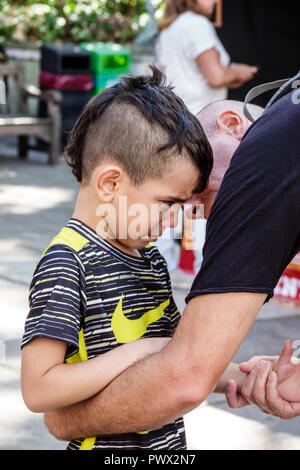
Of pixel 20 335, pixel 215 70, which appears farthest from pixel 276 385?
pixel 215 70

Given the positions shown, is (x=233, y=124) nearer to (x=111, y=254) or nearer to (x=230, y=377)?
(x=111, y=254)

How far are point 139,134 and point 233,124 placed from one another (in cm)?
37

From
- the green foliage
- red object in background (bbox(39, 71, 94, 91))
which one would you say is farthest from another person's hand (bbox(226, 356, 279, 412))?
the green foliage

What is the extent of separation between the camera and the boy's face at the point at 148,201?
5.47 ft

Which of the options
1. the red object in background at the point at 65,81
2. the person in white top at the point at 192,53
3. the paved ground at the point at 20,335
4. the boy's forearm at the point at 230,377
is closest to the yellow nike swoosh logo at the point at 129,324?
the boy's forearm at the point at 230,377

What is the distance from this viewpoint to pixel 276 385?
68.6 inches

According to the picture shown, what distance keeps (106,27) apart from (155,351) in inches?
529

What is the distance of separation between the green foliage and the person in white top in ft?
30.9

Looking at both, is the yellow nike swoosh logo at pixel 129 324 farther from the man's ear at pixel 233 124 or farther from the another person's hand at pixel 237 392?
the man's ear at pixel 233 124

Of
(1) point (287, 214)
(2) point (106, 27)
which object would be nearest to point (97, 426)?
(1) point (287, 214)

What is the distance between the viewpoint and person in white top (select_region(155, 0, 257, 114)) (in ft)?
16.2

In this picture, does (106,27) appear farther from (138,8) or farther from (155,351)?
(155,351)

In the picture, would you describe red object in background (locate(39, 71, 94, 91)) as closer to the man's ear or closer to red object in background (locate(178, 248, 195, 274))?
red object in background (locate(178, 248, 195, 274))

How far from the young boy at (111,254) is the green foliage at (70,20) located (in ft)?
42.4
